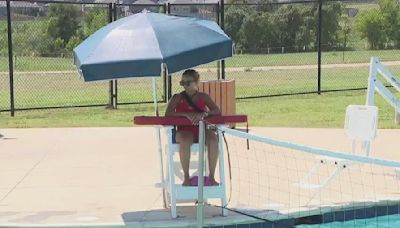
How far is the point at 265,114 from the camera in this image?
14.9 metres

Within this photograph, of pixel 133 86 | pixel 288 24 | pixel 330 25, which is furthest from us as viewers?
pixel 330 25

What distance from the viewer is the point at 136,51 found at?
6.40 metres

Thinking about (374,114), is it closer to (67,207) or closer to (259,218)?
(259,218)

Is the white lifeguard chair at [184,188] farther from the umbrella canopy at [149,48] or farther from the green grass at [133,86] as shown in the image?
the green grass at [133,86]

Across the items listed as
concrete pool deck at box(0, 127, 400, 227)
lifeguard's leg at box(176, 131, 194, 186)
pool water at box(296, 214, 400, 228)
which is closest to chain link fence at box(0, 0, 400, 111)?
concrete pool deck at box(0, 127, 400, 227)

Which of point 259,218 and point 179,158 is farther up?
point 179,158

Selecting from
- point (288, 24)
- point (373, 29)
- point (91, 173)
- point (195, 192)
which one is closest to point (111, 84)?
point (91, 173)

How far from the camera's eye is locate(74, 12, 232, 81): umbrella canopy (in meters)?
6.29

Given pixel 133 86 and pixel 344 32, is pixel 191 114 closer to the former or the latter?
pixel 133 86

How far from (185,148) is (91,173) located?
249 cm

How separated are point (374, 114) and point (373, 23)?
33435 mm

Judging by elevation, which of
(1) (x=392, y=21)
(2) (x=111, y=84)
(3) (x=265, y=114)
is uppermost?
(1) (x=392, y=21)

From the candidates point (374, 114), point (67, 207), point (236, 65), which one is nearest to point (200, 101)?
point (67, 207)

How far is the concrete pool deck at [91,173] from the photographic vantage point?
22.7 feet
